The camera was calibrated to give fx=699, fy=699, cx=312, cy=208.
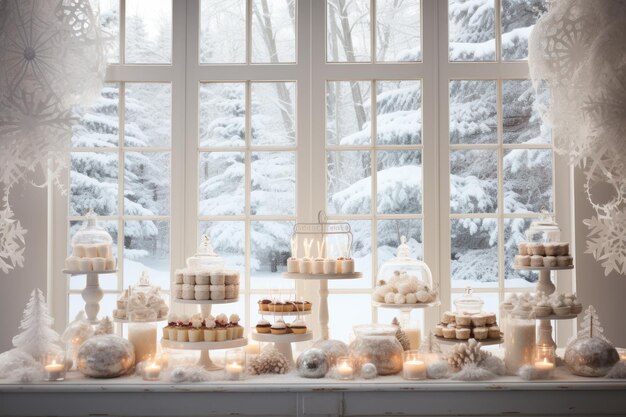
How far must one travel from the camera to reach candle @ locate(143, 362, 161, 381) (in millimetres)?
3086

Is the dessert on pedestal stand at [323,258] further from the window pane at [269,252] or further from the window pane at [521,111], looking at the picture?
the window pane at [521,111]

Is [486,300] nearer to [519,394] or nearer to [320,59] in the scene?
[519,394]

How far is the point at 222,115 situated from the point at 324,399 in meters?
1.77

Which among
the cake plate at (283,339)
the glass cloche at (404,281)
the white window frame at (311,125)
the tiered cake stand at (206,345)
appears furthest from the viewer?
the white window frame at (311,125)

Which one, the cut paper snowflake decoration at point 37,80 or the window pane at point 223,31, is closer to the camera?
the cut paper snowflake decoration at point 37,80

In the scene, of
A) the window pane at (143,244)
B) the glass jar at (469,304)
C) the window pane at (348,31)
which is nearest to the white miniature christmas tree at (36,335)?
the window pane at (143,244)

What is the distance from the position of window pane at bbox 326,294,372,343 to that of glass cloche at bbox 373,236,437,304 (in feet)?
1.16

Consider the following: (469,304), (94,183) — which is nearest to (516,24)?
(469,304)

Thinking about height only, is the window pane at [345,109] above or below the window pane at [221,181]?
above

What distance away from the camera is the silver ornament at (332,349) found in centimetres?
321

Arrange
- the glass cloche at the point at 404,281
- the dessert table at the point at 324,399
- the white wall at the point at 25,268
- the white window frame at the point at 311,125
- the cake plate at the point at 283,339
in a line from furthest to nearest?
1. the white window frame at the point at 311,125
2. the white wall at the point at 25,268
3. the glass cloche at the point at 404,281
4. the cake plate at the point at 283,339
5. the dessert table at the point at 324,399

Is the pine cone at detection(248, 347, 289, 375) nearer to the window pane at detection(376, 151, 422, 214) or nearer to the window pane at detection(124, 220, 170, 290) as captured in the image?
the window pane at detection(124, 220, 170, 290)

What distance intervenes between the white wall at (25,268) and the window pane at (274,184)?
3.80 ft

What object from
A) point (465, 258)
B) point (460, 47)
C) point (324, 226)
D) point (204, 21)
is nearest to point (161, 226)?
point (324, 226)
